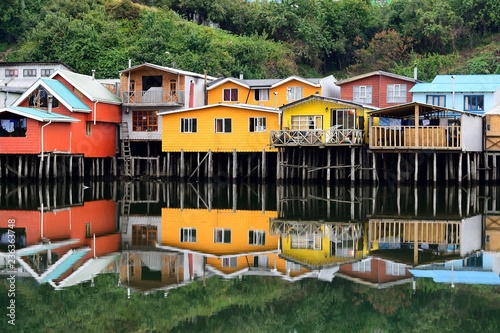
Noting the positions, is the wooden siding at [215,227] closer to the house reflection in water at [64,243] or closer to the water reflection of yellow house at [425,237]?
the house reflection in water at [64,243]

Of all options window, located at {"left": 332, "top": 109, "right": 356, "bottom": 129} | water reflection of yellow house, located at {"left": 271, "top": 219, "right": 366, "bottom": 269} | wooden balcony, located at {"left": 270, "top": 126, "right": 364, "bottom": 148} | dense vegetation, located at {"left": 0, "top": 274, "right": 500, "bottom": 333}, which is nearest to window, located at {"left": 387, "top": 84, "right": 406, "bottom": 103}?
window, located at {"left": 332, "top": 109, "right": 356, "bottom": 129}

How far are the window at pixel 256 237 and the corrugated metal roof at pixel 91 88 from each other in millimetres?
25138

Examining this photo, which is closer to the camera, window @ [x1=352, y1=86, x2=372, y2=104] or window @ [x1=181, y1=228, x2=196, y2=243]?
window @ [x1=181, y1=228, x2=196, y2=243]

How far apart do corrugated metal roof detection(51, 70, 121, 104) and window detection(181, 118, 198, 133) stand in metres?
5.21

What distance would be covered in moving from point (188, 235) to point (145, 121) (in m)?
26.6

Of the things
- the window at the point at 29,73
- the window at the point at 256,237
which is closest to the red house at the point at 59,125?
the window at the point at 29,73

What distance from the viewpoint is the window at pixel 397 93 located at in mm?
50469

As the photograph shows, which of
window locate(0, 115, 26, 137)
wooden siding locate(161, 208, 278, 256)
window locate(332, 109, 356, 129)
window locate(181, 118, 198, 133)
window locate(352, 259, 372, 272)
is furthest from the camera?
window locate(181, 118, 198, 133)

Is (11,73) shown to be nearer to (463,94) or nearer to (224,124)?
(224,124)

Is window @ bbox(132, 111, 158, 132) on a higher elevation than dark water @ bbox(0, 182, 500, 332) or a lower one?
higher

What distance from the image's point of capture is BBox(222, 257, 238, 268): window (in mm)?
21183

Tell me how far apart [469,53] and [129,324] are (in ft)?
196

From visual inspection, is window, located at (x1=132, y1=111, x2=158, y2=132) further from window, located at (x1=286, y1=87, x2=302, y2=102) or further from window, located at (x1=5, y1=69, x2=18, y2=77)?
window, located at (x1=5, y1=69, x2=18, y2=77)

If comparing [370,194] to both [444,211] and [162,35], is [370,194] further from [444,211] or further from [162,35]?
[162,35]
